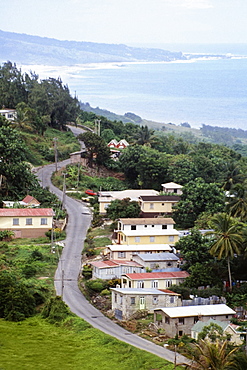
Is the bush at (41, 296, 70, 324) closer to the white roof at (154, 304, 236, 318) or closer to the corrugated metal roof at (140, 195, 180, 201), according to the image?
the white roof at (154, 304, 236, 318)

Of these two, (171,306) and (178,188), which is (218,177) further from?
(171,306)

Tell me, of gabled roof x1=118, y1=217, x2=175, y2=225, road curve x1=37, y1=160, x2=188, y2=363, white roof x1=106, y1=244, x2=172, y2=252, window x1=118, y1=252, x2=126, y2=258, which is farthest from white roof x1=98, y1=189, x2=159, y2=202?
window x1=118, y1=252, x2=126, y2=258

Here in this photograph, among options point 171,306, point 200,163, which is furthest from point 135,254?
point 200,163

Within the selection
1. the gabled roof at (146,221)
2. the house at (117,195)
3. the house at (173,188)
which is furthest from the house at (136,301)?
the house at (173,188)

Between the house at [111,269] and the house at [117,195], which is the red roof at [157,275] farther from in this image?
the house at [117,195]

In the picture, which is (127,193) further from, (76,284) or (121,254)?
(76,284)

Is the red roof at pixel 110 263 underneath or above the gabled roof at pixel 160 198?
underneath

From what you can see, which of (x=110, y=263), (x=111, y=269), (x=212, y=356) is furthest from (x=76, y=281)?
(x=212, y=356)
